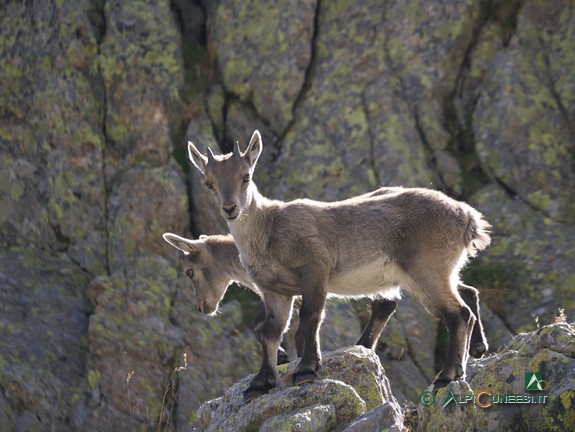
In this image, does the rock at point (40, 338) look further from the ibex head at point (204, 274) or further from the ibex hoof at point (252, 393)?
the ibex hoof at point (252, 393)

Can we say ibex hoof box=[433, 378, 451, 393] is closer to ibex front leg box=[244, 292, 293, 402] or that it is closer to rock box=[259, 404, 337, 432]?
rock box=[259, 404, 337, 432]

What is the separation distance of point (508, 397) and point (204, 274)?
25.8 feet

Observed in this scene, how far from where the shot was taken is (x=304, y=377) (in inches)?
425

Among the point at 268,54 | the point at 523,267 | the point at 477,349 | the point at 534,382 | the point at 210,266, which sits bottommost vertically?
the point at 210,266

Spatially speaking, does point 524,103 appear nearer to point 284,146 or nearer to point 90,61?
point 284,146

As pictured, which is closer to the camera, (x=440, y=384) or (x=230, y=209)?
(x=440, y=384)

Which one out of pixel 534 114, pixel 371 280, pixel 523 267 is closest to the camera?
pixel 371 280

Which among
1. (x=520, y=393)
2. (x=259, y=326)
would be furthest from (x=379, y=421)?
(x=259, y=326)

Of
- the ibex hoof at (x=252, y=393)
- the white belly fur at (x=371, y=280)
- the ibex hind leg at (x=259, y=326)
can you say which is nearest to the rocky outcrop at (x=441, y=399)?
the ibex hoof at (x=252, y=393)

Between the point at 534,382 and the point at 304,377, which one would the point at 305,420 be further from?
the point at 534,382

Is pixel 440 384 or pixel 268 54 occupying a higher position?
pixel 268 54

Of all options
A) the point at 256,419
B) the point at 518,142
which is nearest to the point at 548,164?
the point at 518,142

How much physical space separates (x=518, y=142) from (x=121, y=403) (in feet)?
32.3

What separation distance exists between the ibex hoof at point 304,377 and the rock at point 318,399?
0.29 ft
